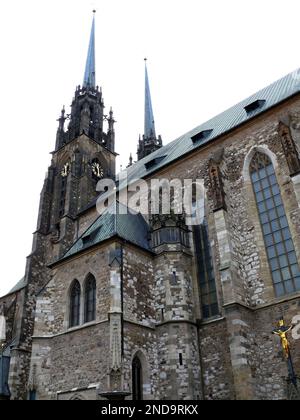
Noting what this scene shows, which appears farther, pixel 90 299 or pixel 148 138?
pixel 148 138

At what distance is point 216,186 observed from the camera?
615 inches

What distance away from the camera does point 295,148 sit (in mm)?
14438

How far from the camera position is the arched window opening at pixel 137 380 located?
12961 mm

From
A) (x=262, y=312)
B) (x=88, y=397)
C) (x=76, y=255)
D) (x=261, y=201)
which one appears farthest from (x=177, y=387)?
(x=261, y=201)

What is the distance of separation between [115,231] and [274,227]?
5.68 metres

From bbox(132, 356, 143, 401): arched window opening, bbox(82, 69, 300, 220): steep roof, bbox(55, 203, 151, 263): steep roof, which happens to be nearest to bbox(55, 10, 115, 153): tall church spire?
bbox(82, 69, 300, 220): steep roof

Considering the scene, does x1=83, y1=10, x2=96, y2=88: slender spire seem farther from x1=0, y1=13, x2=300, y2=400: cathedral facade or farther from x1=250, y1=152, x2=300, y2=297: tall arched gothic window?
x1=250, y1=152, x2=300, y2=297: tall arched gothic window

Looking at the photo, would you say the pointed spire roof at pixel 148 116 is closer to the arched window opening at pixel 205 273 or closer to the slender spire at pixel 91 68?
the slender spire at pixel 91 68

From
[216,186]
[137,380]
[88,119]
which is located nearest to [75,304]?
[137,380]

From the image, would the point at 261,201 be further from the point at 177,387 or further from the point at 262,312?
the point at 177,387

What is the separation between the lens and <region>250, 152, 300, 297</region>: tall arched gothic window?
1361 centimetres

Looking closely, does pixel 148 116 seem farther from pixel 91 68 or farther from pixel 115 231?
pixel 115 231

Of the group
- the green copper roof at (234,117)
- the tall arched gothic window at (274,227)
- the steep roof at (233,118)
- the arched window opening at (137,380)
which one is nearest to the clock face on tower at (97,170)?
the steep roof at (233,118)

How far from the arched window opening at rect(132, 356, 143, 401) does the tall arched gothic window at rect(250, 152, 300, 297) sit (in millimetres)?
5061
